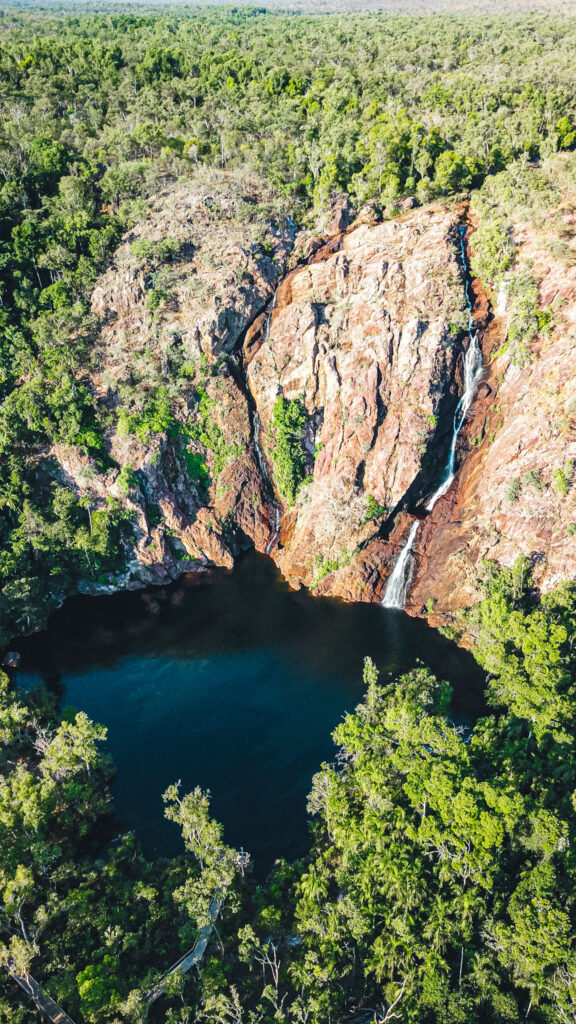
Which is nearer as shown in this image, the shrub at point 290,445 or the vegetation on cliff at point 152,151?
the vegetation on cliff at point 152,151

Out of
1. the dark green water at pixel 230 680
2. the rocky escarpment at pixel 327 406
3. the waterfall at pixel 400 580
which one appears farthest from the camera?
the waterfall at pixel 400 580

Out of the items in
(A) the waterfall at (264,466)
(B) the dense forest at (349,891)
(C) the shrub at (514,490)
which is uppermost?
(A) the waterfall at (264,466)

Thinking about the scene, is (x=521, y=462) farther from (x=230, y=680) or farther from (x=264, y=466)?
(x=230, y=680)

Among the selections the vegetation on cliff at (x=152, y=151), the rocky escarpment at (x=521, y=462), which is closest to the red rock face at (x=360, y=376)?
the rocky escarpment at (x=521, y=462)

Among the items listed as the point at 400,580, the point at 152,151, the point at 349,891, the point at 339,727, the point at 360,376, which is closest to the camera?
the point at 349,891

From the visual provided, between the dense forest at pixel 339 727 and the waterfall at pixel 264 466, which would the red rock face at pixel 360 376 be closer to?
the waterfall at pixel 264 466

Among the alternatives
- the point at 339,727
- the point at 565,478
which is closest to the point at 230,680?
the point at 339,727

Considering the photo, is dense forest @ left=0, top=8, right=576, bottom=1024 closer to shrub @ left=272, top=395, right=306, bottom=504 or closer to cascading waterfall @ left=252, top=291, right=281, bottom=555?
shrub @ left=272, top=395, right=306, bottom=504
